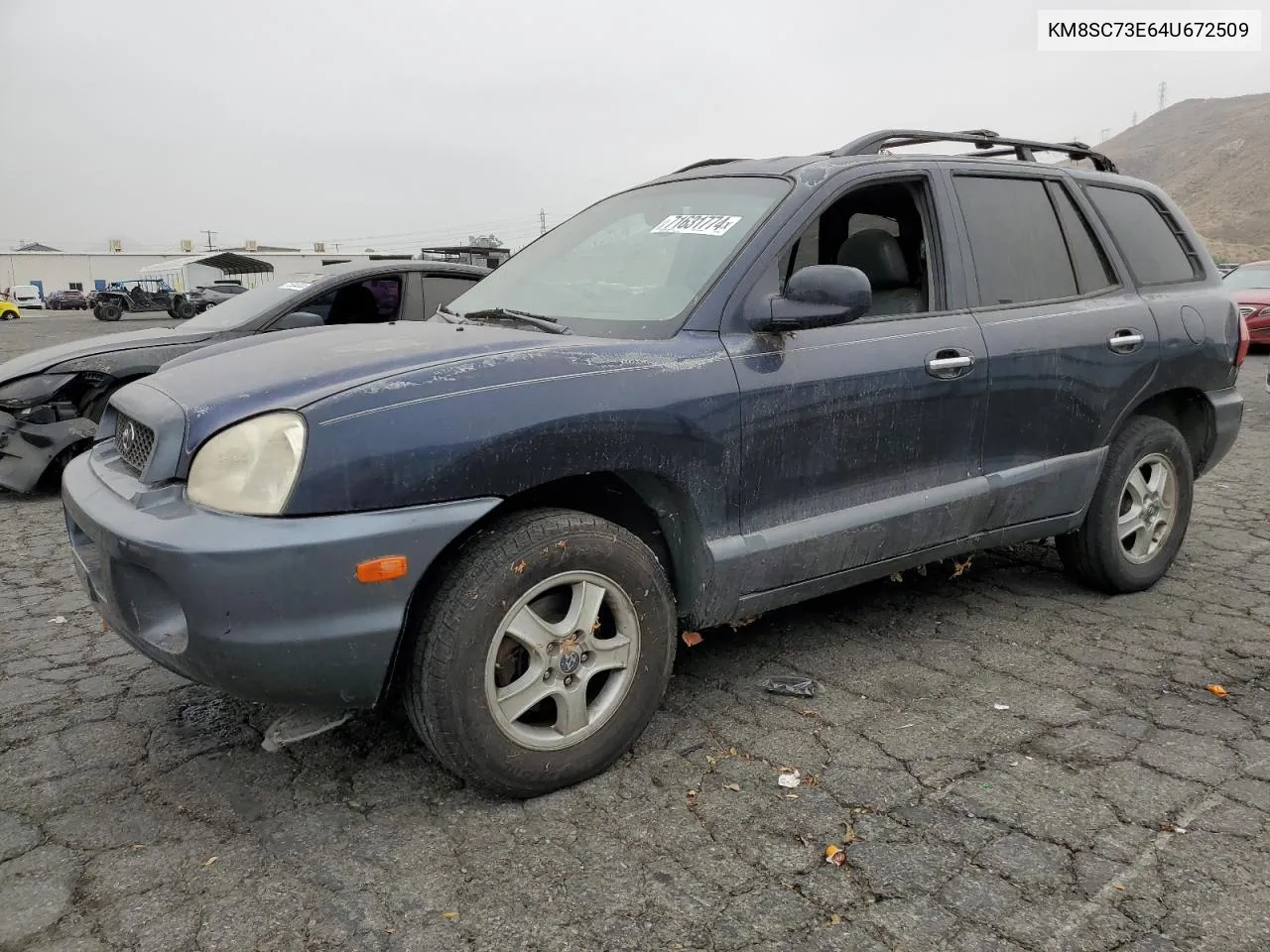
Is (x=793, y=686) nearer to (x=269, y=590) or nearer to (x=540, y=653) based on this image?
(x=540, y=653)

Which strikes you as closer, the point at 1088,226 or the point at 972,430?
the point at 972,430

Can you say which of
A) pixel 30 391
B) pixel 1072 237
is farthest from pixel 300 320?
pixel 1072 237

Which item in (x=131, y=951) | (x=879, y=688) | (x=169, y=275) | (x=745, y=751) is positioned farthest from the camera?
(x=169, y=275)

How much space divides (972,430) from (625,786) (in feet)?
5.73

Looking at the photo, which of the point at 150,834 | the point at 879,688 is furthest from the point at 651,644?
the point at 150,834

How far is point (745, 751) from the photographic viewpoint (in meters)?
2.88

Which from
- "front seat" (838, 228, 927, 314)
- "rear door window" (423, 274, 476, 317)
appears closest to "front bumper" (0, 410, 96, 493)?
"rear door window" (423, 274, 476, 317)

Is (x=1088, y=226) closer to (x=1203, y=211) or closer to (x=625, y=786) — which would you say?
(x=625, y=786)

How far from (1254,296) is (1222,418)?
491 inches

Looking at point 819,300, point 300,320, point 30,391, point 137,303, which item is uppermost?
point 819,300

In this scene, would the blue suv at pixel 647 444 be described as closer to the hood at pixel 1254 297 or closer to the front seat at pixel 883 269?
the front seat at pixel 883 269

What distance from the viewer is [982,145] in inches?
157

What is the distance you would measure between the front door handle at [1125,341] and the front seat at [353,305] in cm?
450

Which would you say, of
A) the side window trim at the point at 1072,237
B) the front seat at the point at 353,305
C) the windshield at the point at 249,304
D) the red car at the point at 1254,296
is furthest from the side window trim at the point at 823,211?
the red car at the point at 1254,296
